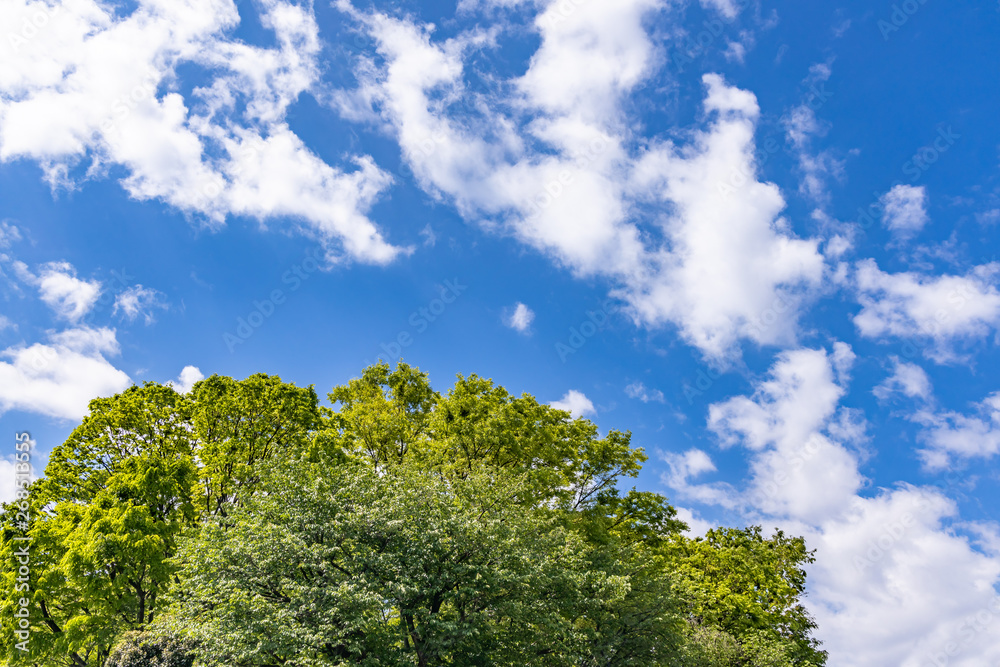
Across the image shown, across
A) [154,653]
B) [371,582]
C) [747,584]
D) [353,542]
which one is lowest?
[154,653]

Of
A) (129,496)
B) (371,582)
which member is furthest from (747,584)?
(129,496)

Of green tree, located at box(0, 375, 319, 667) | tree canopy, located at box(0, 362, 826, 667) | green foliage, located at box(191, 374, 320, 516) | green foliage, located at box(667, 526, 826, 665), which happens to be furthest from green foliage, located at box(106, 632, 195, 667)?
green foliage, located at box(667, 526, 826, 665)

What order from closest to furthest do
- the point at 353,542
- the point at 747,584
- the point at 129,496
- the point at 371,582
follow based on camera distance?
1. the point at 371,582
2. the point at 353,542
3. the point at 129,496
4. the point at 747,584

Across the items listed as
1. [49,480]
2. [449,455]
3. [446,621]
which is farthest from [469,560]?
[49,480]

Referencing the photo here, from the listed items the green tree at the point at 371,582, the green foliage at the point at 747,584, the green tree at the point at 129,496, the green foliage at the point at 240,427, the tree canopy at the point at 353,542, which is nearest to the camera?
the green tree at the point at 371,582

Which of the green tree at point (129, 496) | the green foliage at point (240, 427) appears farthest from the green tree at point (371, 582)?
the green foliage at point (240, 427)

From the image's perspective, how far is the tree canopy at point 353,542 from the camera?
17719 millimetres

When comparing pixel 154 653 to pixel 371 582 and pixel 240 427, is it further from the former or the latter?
pixel 240 427

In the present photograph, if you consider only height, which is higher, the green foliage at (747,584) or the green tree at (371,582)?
the green foliage at (747,584)

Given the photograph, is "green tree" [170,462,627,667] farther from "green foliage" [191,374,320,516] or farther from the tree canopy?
"green foliage" [191,374,320,516]

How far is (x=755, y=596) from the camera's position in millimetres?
36250

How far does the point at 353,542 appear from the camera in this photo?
18281 mm

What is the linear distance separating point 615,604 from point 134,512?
19346 mm

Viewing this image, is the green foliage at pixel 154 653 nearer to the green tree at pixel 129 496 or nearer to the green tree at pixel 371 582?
the green tree at pixel 371 582
